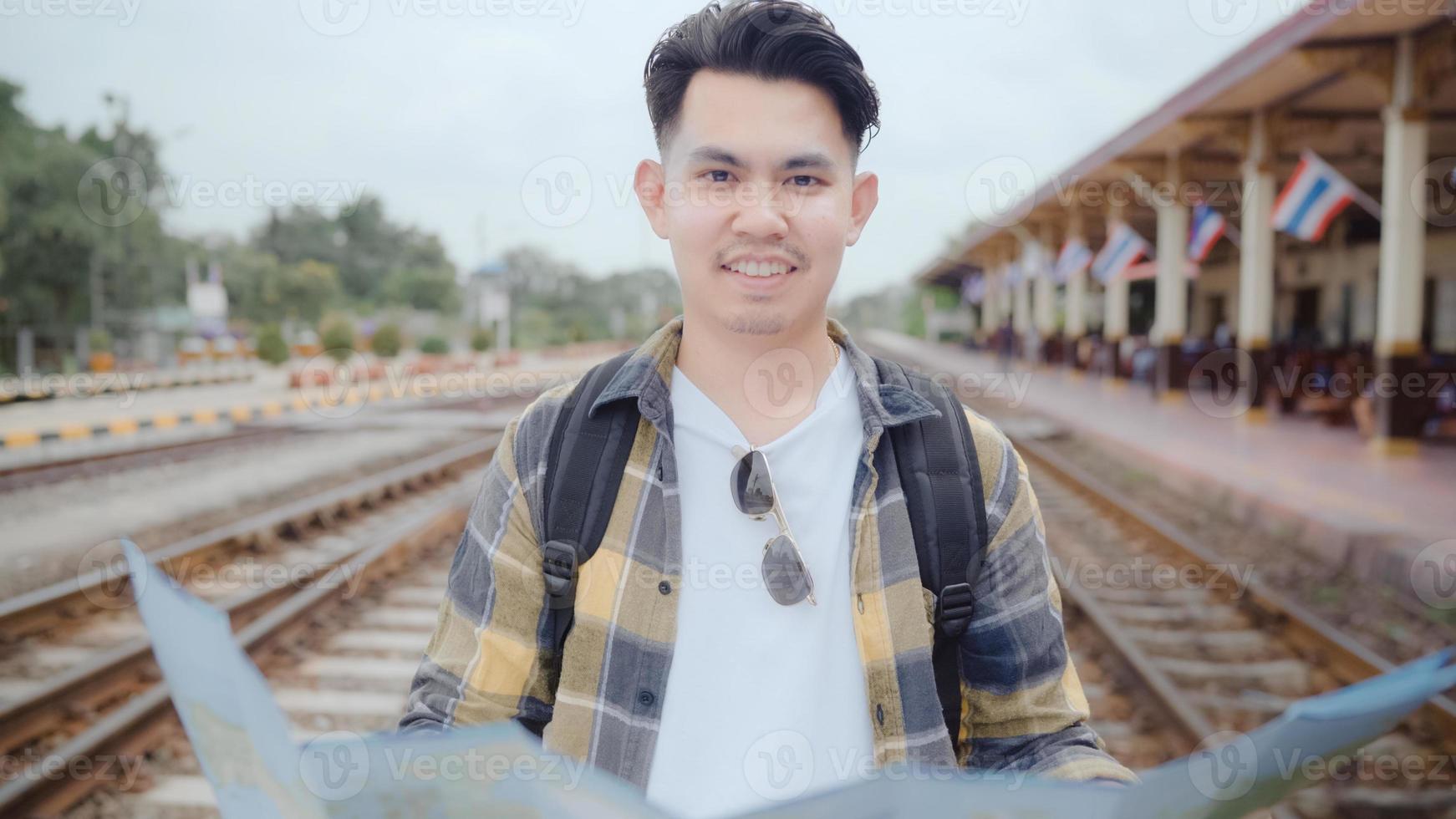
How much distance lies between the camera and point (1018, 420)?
1588cm

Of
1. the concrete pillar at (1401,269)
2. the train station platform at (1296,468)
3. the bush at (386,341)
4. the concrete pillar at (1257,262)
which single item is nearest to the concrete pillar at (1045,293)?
the train station platform at (1296,468)

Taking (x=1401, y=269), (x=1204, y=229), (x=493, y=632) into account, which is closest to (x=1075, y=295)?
(x=1204, y=229)

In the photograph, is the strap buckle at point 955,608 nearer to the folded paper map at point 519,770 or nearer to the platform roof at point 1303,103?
the folded paper map at point 519,770

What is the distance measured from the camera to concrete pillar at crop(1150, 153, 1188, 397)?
16750 millimetres

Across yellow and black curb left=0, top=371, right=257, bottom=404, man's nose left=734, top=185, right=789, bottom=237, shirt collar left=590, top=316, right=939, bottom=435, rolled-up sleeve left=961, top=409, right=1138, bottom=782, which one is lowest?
yellow and black curb left=0, top=371, right=257, bottom=404

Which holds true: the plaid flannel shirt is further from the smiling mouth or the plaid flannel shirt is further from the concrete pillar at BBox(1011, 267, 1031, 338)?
the concrete pillar at BBox(1011, 267, 1031, 338)

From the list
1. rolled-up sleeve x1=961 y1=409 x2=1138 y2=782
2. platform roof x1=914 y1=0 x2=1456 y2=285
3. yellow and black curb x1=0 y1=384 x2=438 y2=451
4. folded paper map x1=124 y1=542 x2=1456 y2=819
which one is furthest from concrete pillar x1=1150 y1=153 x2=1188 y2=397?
folded paper map x1=124 y1=542 x2=1456 y2=819

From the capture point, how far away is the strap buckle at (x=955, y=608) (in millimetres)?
1373

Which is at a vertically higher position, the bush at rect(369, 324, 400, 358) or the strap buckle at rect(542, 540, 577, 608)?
the bush at rect(369, 324, 400, 358)

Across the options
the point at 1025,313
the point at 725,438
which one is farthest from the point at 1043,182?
the point at 725,438

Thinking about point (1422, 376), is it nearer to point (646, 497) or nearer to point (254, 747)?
point (646, 497)

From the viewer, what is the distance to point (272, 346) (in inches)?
1089

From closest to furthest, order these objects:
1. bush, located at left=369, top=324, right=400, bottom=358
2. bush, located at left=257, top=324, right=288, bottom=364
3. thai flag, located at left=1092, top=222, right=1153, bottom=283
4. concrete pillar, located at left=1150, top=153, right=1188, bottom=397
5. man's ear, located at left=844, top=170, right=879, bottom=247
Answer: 1. man's ear, located at left=844, top=170, right=879, bottom=247
2. thai flag, located at left=1092, top=222, right=1153, bottom=283
3. concrete pillar, located at left=1150, top=153, right=1188, bottom=397
4. bush, located at left=257, top=324, right=288, bottom=364
5. bush, located at left=369, top=324, right=400, bottom=358

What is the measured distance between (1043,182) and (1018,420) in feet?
18.9
